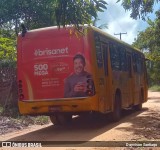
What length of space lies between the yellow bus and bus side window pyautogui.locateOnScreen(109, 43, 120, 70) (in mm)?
553

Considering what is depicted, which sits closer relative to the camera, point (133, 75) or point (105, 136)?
point (105, 136)

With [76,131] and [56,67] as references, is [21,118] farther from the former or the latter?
[56,67]

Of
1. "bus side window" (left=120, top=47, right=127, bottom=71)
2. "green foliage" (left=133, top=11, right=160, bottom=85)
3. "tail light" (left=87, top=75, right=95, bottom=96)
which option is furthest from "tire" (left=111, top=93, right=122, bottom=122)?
"green foliage" (left=133, top=11, right=160, bottom=85)

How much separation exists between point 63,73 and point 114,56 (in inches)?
113

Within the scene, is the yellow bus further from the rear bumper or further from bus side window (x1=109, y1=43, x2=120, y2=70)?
bus side window (x1=109, y1=43, x2=120, y2=70)

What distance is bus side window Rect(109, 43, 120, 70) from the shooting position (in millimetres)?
12443

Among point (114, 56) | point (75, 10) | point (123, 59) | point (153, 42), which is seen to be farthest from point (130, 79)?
point (153, 42)

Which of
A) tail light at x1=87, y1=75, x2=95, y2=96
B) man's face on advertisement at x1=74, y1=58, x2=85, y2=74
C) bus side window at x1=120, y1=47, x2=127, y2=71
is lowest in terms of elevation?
tail light at x1=87, y1=75, x2=95, y2=96

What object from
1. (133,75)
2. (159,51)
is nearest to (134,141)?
(133,75)

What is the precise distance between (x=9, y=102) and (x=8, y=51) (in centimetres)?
286

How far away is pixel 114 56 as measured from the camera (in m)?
12.8

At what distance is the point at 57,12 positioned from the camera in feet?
21.8

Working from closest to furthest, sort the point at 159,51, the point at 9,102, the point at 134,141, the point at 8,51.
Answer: the point at 134,141 → the point at 9,102 → the point at 8,51 → the point at 159,51

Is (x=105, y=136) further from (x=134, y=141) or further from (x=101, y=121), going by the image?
(x=101, y=121)
